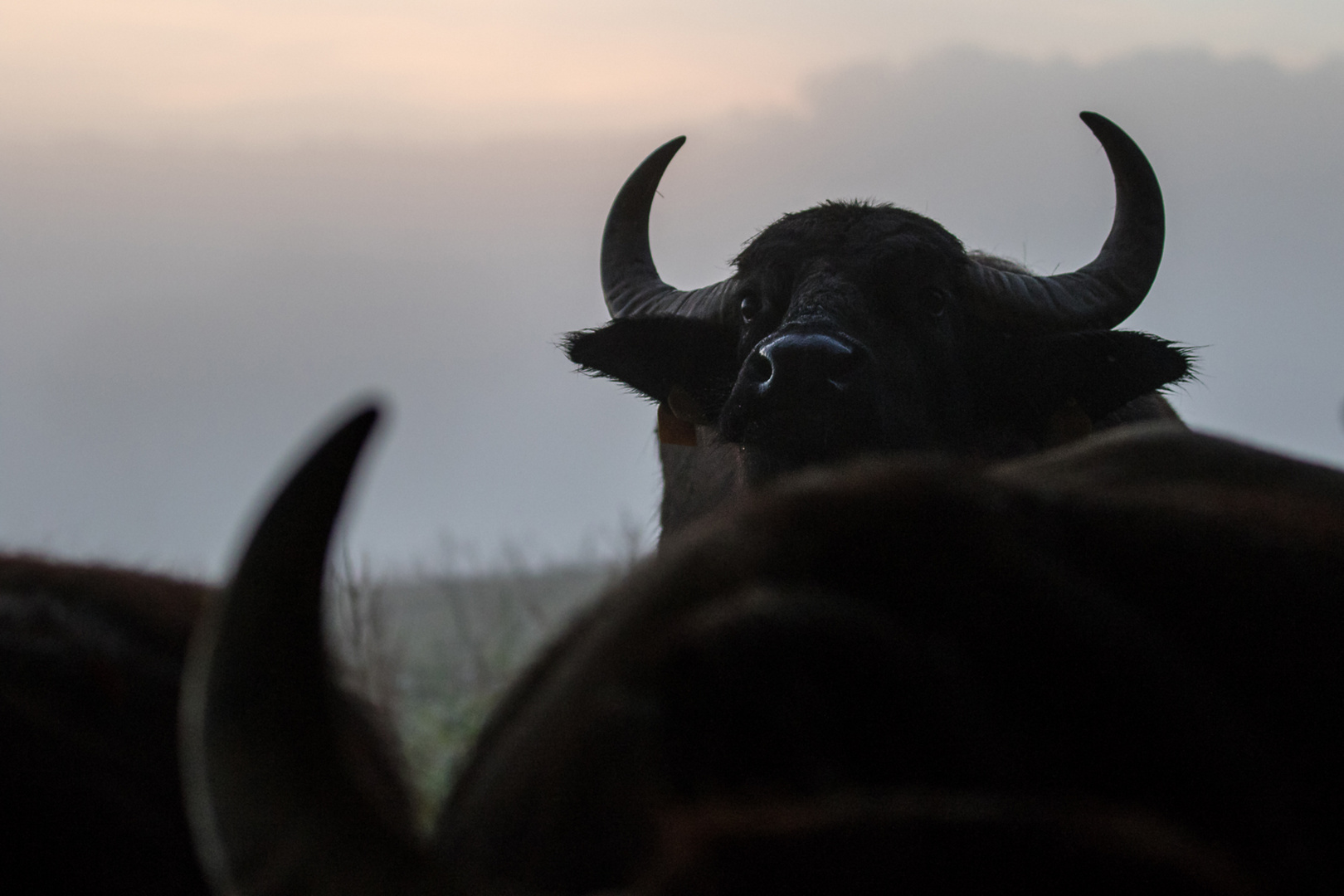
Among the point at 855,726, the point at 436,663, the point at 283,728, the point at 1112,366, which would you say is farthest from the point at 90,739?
the point at 436,663

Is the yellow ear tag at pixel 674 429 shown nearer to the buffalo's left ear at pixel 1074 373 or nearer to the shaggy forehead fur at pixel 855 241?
the shaggy forehead fur at pixel 855 241

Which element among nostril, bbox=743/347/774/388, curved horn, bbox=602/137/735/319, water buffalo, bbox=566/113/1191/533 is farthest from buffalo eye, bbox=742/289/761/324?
nostril, bbox=743/347/774/388

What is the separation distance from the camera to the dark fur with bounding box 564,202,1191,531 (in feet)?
17.4

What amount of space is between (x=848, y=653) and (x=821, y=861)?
0.83 feet

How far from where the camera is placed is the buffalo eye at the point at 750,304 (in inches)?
235

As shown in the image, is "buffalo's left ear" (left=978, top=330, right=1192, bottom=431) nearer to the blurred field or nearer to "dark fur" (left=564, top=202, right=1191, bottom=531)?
"dark fur" (left=564, top=202, right=1191, bottom=531)

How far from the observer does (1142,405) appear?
657 centimetres

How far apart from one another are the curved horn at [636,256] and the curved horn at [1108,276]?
1399 mm

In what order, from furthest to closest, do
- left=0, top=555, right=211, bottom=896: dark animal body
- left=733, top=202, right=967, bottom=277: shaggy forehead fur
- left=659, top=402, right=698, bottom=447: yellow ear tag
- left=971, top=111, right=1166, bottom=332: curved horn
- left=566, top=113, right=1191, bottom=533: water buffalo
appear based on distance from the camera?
left=659, top=402, right=698, bottom=447: yellow ear tag < left=971, top=111, right=1166, bottom=332: curved horn < left=733, top=202, right=967, bottom=277: shaggy forehead fur < left=566, top=113, right=1191, bottom=533: water buffalo < left=0, top=555, right=211, bottom=896: dark animal body

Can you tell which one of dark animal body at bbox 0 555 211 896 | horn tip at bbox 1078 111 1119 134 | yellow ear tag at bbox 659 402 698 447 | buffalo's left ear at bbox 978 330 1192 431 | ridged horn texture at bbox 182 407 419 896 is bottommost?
dark animal body at bbox 0 555 211 896

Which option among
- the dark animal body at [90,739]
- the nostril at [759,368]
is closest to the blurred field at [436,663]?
the dark animal body at [90,739]

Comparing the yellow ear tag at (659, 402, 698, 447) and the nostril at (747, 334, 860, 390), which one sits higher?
the nostril at (747, 334, 860, 390)

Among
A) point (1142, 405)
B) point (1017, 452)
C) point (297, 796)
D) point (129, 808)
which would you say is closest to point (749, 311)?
point (1017, 452)

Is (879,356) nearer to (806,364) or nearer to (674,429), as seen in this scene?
(806,364)
